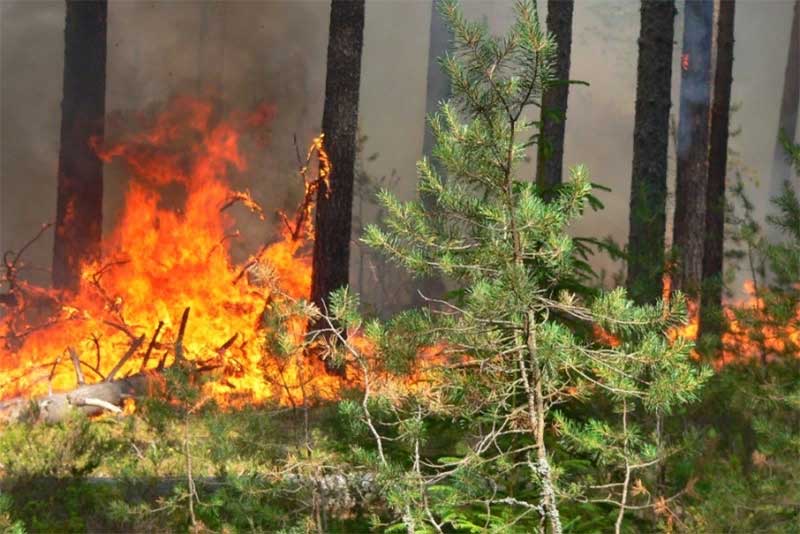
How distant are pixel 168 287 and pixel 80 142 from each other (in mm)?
2037

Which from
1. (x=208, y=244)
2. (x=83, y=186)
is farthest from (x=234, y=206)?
(x=83, y=186)

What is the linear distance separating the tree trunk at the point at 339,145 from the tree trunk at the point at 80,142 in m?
2.33

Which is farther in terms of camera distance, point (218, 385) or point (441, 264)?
point (218, 385)

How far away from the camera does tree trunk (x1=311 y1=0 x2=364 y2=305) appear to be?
36.0 ft

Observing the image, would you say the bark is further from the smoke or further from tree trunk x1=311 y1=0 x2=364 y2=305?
the smoke

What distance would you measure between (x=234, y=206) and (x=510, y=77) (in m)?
8.28

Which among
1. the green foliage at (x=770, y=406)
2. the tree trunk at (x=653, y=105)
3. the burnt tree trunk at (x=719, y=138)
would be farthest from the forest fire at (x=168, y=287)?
the burnt tree trunk at (x=719, y=138)

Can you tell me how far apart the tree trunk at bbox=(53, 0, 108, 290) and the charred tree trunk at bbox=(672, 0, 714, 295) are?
580cm

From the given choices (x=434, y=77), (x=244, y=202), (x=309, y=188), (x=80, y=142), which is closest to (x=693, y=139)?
(x=434, y=77)

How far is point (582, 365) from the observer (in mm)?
4016

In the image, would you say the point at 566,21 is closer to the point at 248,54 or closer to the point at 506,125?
the point at 248,54

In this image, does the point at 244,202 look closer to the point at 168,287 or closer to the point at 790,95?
the point at 168,287

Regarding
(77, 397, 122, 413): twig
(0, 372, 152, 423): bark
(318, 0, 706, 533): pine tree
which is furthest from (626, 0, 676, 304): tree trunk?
(318, 0, 706, 533): pine tree

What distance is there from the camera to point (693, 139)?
13141mm
